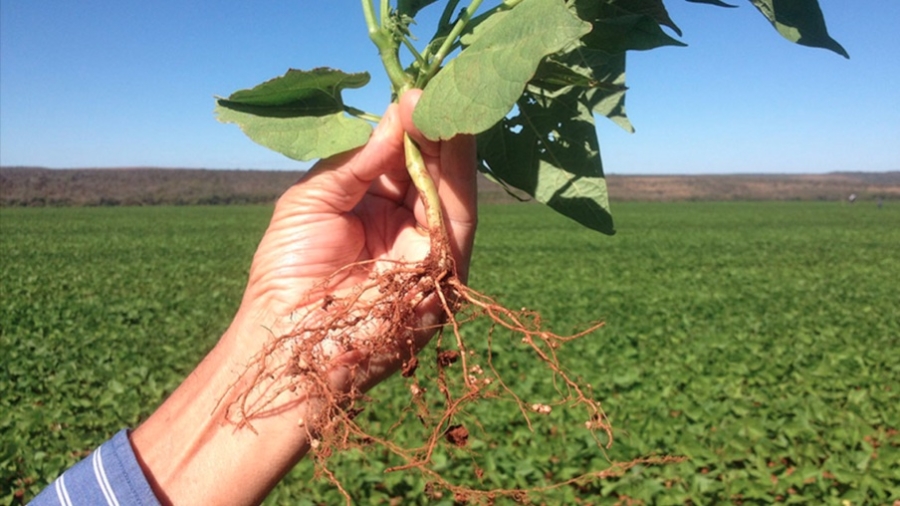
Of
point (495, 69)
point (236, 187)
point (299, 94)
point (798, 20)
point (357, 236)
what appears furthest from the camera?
point (236, 187)

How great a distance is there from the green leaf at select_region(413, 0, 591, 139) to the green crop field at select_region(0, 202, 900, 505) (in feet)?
1.81

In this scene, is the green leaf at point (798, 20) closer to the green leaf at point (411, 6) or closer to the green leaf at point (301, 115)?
the green leaf at point (411, 6)

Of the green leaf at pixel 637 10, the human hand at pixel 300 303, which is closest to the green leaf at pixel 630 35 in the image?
the green leaf at pixel 637 10

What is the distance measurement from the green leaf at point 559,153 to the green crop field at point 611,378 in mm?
531

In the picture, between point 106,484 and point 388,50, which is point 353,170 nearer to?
point 388,50

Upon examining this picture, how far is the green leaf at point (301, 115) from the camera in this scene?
1.42m

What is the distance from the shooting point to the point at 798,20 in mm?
1361

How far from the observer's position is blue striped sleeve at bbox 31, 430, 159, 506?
4.81 feet

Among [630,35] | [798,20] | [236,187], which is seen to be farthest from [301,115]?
[236,187]

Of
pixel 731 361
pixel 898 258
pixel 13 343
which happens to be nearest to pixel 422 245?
pixel 731 361

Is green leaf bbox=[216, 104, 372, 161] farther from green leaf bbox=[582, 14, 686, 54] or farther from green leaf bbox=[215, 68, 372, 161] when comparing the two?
green leaf bbox=[582, 14, 686, 54]

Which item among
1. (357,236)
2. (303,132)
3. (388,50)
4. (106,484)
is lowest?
(106,484)

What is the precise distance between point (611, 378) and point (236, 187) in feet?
293

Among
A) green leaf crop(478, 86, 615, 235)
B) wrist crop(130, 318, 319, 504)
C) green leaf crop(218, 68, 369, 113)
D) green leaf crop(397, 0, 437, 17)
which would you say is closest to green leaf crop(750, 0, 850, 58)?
green leaf crop(478, 86, 615, 235)
